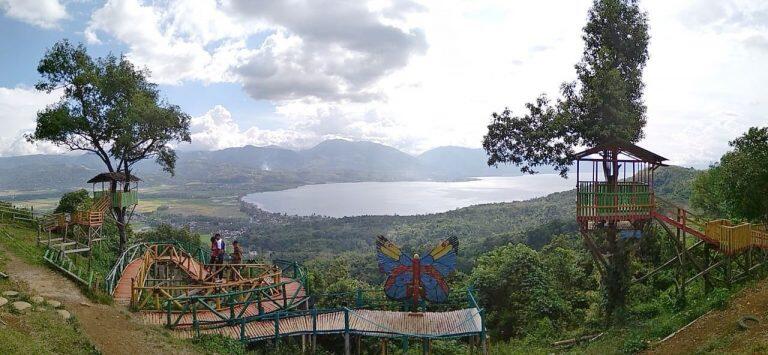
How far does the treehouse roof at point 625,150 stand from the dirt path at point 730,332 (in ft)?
14.8

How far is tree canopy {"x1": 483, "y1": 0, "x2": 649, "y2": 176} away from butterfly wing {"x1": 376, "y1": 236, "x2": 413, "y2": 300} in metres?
7.13

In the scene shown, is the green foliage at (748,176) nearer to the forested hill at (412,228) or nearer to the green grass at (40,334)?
the green grass at (40,334)

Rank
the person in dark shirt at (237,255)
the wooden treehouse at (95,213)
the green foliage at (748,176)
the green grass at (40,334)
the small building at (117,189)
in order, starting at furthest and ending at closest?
the small building at (117,189) → the wooden treehouse at (95,213) → the green foliage at (748,176) → the person in dark shirt at (237,255) → the green grass at (40,334)

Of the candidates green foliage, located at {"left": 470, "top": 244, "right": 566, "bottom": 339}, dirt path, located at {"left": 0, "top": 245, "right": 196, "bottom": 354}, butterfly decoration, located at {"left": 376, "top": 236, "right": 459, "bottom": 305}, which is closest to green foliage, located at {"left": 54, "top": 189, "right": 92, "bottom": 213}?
dirt path, located at {"left": 0, "top": 245, "right": 196, "bottom": 354}

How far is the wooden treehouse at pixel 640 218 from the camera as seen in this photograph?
14.7 meters

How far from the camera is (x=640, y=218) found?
50.4 ft

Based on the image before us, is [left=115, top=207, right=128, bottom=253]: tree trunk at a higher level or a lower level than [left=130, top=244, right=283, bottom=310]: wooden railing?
higher

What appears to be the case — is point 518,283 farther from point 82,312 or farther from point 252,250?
point 252,250

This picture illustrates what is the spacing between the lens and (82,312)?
11484 mm

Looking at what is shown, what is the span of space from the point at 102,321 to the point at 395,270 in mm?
7214

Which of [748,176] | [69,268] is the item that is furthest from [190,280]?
[748,176]

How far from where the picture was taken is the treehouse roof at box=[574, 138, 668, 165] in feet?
50.2

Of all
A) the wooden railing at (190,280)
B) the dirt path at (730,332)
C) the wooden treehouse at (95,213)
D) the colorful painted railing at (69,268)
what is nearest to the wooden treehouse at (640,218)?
the dirt path at (730,332)

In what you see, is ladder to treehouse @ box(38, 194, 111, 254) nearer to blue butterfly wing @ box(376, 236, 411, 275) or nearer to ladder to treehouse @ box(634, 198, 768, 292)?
blue butterfly wing @ box(376, 236, 411, 275)
